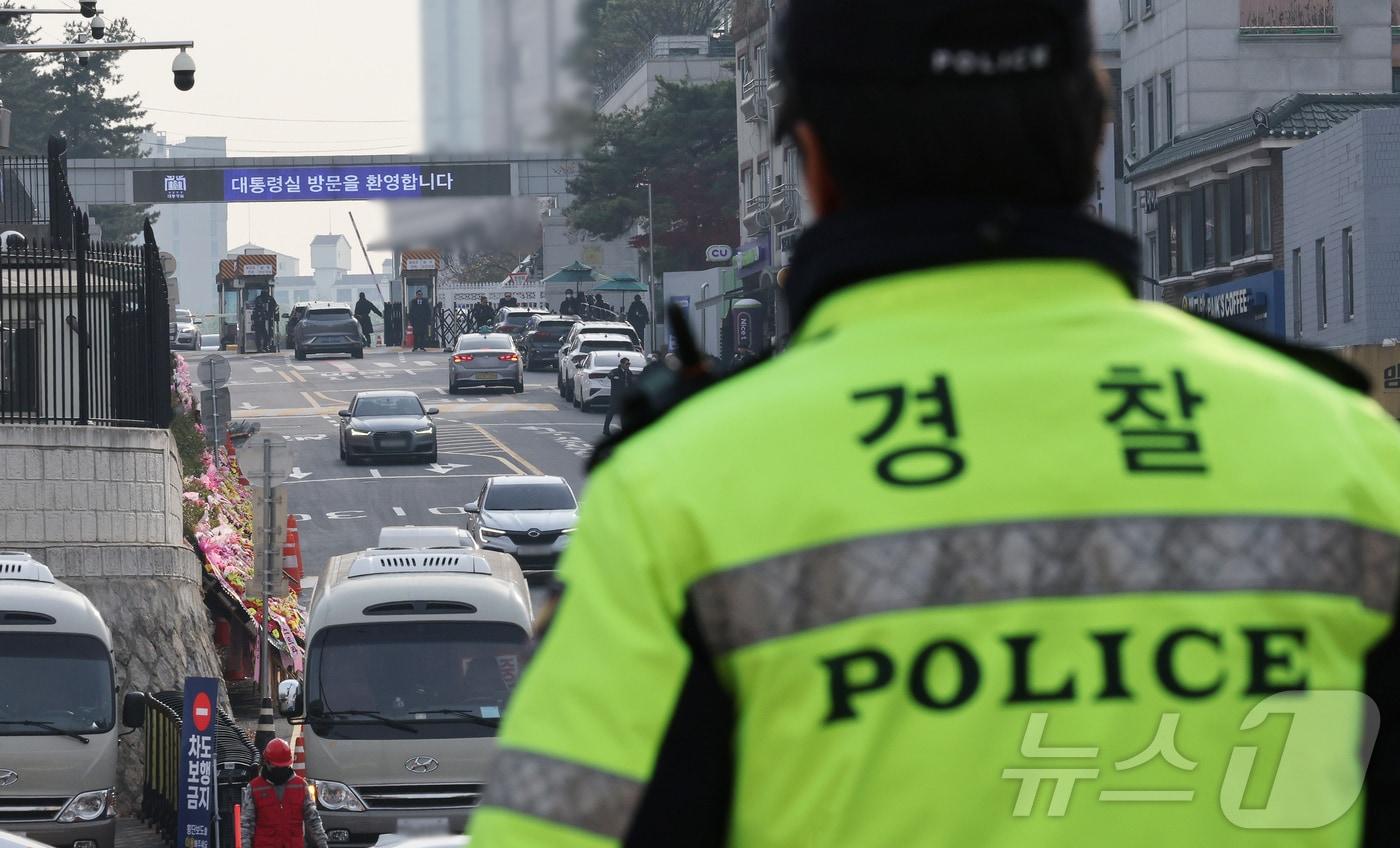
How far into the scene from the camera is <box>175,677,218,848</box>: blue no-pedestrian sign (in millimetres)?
16031

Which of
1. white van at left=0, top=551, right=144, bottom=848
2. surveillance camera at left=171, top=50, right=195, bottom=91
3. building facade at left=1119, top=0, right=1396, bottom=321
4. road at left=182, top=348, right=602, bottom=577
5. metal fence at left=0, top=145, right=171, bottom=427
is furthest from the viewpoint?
building facade at left=1119, top=0, right=1396, bottom=321

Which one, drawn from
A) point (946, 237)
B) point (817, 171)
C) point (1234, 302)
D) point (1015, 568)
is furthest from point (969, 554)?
point (1234, 302)

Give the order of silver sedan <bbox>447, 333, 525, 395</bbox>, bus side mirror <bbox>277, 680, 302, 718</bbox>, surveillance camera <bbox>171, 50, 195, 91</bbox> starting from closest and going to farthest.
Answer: bus side mirror <bbox>277, 680, 302, 718</bbox>
surveillance camera <bbox>171, 50, 195, 91</bbox>
silver sedan <bbox>447, 333, 525, 395</bbox>

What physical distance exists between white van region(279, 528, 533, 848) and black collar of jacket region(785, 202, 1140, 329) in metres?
13.2

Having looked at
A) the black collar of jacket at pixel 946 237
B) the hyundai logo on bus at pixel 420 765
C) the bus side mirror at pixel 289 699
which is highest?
the black collar of jacket at pixel 946 237

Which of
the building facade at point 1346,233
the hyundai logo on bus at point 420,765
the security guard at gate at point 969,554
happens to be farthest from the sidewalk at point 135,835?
the building facade at point 1346,233

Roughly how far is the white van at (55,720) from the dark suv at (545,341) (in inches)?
2350

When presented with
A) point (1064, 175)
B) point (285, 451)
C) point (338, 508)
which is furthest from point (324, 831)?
point (338, 508)

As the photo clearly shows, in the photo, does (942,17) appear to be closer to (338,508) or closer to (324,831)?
(324,831)

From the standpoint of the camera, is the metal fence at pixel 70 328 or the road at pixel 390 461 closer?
the metal fence at pixel 70 328

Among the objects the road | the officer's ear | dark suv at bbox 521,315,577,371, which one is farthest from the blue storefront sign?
the officer's ear

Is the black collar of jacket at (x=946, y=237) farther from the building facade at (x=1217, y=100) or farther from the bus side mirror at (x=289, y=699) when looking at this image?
the building facade at (x=1217, y=100)

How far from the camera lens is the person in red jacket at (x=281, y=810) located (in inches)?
589

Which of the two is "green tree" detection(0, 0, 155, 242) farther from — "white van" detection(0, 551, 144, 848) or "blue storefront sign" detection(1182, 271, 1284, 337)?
"white van" detection(0, 551, 144, 848)
